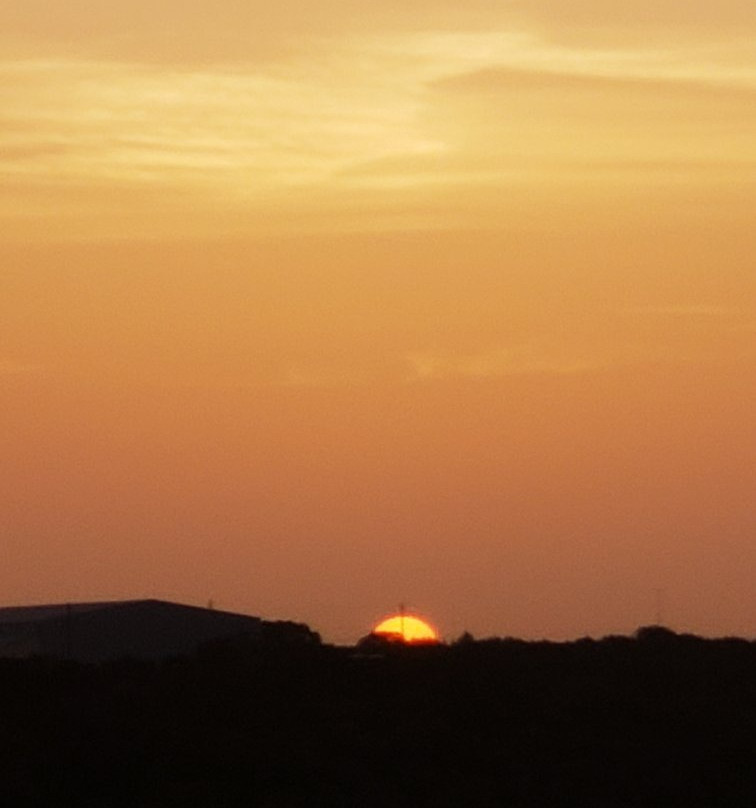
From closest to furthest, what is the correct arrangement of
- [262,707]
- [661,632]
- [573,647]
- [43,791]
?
[43,791] < [262,707] < [573,647] < [661,632]

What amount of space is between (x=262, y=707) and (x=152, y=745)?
3988 mm

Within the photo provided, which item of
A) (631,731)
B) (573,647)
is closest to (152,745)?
(631,731)

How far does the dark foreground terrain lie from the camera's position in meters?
47.8

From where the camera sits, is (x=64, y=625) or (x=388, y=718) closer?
(x=388, y=718)

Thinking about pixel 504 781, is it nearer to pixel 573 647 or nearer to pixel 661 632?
pixel 573 647

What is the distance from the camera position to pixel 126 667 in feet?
189

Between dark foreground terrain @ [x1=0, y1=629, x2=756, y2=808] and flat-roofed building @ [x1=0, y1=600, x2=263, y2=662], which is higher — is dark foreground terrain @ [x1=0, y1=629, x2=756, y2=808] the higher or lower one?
the lower one

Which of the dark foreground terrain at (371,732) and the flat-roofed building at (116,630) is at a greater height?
the flat-roofed building at (116,630)

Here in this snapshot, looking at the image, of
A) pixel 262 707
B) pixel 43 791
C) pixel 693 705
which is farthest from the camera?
pixel 693 705

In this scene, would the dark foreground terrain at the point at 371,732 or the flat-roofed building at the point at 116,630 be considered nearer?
the dark foreground terrain at the point at 371,732

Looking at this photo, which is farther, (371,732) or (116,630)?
(116,630)

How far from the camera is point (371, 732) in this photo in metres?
52.1

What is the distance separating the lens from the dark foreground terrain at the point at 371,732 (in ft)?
157

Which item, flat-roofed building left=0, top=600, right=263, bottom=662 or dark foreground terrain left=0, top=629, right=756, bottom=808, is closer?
dark foreground terrain left=0, top=629, right=756, bottom=808
